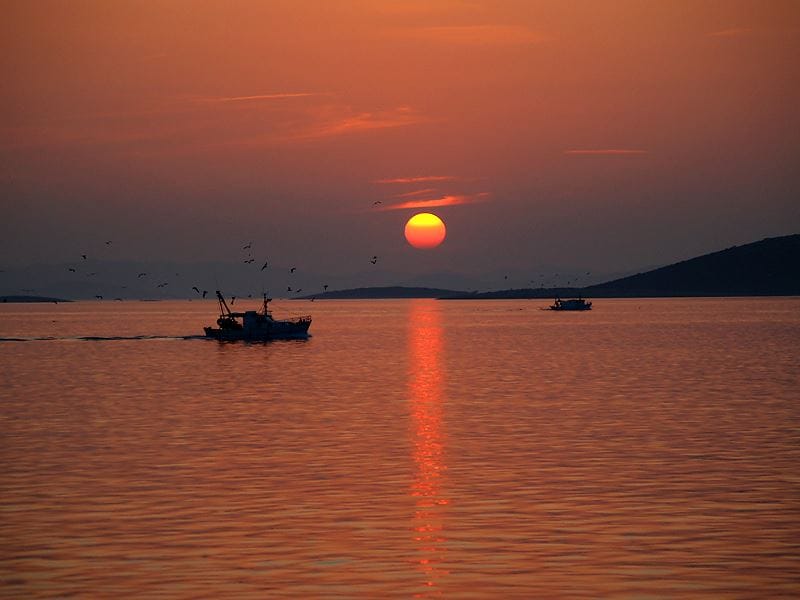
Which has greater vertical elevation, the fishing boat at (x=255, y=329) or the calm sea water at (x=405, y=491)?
the fishing boat at (x=255, y=329)

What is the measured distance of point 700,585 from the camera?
Answer: 2622 cm

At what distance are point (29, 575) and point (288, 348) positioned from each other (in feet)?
460

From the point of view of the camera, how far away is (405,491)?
1547 inches

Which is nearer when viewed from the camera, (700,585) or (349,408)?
(700,585)

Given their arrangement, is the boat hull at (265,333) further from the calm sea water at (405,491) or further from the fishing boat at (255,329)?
the calm sea water at (405,491)

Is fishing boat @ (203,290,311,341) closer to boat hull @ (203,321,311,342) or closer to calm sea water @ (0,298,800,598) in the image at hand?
boat hull @ (203,321,311,342)

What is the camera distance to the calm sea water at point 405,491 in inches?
1074

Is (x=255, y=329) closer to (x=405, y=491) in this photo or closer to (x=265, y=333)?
(x=265, y=333)

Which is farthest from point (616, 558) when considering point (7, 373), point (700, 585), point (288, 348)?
point (288, 348)

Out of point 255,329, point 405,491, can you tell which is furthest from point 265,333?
point 405,491

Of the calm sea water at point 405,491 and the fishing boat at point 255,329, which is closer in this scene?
the calm sea water at point 405,491

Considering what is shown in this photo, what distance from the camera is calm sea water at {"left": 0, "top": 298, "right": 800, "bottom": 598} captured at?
27281 millimetres

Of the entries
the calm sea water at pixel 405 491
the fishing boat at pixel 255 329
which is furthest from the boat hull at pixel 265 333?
the calm sea water at pixel 405 491

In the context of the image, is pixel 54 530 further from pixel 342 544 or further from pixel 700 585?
pixel 700 585
